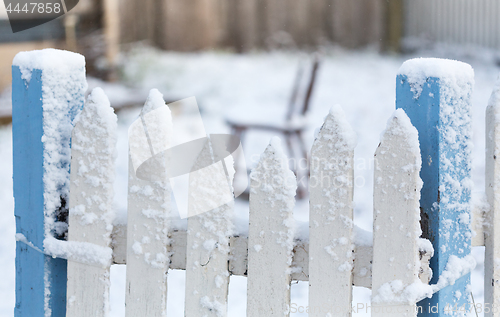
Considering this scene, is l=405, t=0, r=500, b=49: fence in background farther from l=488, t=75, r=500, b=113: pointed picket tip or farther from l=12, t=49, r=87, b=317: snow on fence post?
l=12, t=49, r=87, b=317: snow on fence post

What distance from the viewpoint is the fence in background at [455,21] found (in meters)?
6.72

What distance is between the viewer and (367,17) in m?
7.63

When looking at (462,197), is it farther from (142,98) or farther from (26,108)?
(142,98)

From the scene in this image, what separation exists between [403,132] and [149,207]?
0.47m

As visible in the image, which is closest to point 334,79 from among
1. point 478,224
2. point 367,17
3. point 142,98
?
point 367,17

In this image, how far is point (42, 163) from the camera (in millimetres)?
873

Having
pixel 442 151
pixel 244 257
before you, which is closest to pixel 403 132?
pixel 442 151

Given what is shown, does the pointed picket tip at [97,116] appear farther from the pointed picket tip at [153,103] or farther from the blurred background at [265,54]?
the blurred background at [265,54]

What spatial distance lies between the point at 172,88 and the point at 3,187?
2.88 metres

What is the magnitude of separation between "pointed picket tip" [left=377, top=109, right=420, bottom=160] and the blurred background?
6.88 feet

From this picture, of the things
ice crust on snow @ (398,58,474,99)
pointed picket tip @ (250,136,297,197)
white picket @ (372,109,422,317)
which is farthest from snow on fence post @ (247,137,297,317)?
ice crust on snow @ (398,58,474,99)

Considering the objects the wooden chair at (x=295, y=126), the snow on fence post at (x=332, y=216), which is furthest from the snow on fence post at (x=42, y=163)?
the wooden chair at (x=295, y=126)

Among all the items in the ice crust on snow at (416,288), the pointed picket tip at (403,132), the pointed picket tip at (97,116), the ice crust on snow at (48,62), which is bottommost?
the ice crust on snow at (416,288)

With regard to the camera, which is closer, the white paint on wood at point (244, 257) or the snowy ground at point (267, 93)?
the white paint on wood at point (244, 257)
